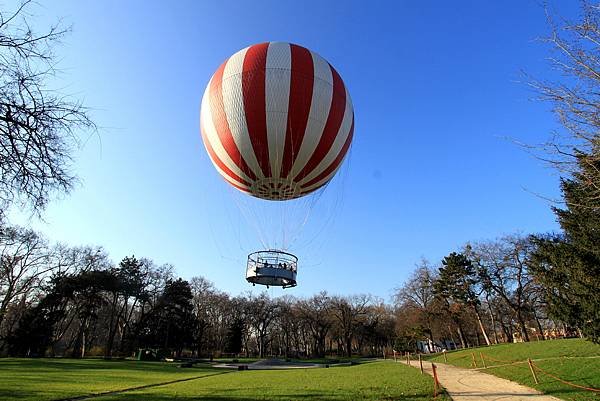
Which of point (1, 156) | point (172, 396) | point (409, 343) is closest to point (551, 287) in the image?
point (172, 396)

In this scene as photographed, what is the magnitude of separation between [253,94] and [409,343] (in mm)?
52530

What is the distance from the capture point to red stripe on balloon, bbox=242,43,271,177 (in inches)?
509

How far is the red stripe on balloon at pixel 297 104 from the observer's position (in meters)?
13.0

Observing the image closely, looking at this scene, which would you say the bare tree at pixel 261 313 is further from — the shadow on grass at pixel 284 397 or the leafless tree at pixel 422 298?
the shadow on grass at pixel 284 397

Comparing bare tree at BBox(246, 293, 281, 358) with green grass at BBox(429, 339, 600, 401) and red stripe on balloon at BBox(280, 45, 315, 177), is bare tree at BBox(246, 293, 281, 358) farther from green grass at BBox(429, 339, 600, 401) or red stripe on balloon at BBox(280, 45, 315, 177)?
red stripe on balloon at BBox(280, 45, 315, 177)

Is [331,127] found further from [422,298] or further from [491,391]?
[422,298]

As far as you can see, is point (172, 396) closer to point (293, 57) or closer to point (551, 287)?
point (293, 57)

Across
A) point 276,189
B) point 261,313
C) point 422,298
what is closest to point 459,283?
point 422,298

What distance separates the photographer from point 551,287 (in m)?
20.7

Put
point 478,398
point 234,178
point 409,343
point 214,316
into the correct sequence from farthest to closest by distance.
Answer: point 214,316, point 409,343, point 234,178, point 478,398

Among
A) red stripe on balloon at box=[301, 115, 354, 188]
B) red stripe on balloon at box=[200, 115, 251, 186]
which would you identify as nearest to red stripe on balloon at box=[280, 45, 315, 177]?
red stripe on balloon at box=[301, 115, 354, 188]

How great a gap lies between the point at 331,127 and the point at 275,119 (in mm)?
2328

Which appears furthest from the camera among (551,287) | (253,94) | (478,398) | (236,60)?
(551,287)

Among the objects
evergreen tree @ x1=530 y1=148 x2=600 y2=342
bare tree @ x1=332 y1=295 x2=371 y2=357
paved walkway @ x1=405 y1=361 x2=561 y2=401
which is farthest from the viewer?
bare tree @ x1=332 y1=295 x2=371 y2=357
